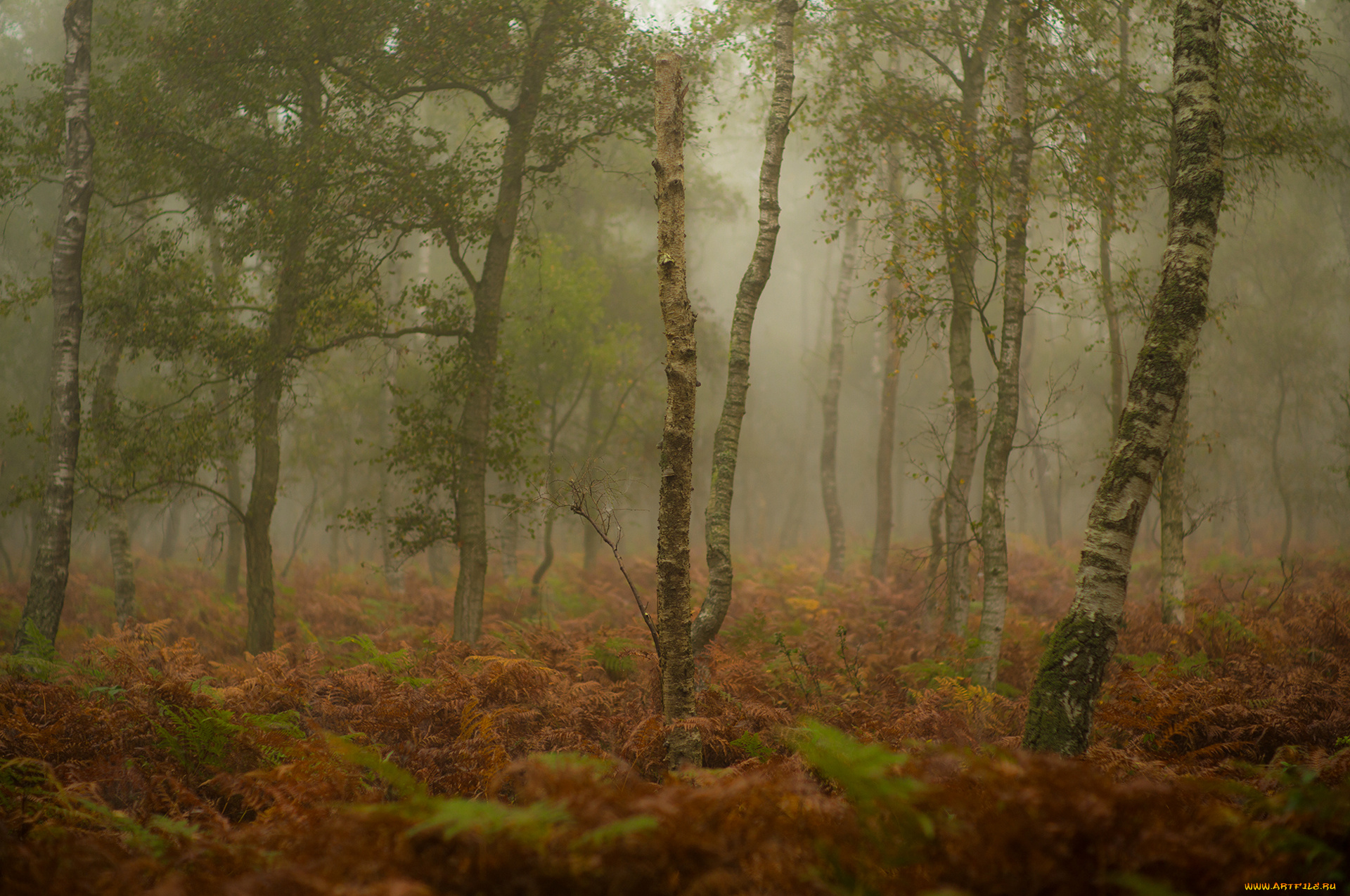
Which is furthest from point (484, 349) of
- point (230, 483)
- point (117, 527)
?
point (230, 483)

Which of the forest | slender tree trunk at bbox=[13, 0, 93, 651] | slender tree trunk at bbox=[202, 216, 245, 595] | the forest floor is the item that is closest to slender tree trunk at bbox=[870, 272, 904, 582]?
the forest

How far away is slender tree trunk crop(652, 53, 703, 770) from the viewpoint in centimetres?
528

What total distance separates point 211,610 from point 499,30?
13565mm

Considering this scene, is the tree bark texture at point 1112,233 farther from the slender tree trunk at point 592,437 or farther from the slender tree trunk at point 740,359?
the slender tree trunk at point 592,437

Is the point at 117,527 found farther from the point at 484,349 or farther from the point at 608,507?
the point at 608,507

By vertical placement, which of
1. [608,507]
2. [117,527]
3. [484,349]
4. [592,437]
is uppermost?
[484,349]

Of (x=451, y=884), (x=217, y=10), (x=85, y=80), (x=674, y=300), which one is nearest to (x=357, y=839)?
(x=451, y=884)

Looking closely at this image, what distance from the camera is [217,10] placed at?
33.6ft

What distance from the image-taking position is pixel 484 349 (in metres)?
11.0

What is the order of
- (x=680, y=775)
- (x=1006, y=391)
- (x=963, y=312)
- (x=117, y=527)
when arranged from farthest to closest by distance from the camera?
(x=117, y=527) → (x=963, y=312) → (x=1006, y=391) → (x=680, y=775)

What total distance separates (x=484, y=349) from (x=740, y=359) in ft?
15.1

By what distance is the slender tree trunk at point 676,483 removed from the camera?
5.28 m

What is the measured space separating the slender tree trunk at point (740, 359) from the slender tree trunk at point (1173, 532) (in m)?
7.40

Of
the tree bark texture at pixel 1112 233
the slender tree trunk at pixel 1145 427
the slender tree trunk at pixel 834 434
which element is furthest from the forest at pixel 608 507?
the slender tree trunk at pixel 834 434
